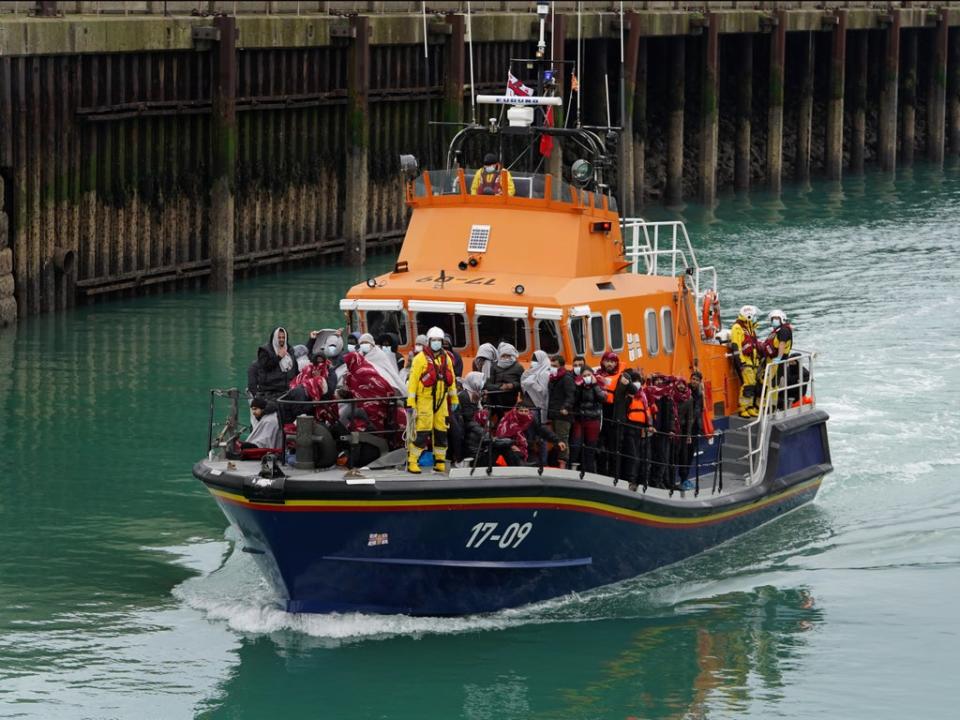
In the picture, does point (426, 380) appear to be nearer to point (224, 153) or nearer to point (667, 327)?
point (667, 327)

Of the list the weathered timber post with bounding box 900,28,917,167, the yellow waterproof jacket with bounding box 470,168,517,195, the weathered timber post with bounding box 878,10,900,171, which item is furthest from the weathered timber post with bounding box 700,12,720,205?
the yellow waterproof jacket with bounding box 470,168,517,195

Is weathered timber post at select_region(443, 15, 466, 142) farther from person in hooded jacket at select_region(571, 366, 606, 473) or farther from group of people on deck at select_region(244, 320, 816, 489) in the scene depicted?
person in hooded jacket at select_region(571, 366, 606, 473)

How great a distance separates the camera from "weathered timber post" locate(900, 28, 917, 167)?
54.9 metres

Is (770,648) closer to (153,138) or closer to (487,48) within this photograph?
(153,138)

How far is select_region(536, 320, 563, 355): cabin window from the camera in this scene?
16219mm

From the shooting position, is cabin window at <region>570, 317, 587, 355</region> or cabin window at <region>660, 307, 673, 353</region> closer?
cabin window at <region>570, 317, 587, 355</region>

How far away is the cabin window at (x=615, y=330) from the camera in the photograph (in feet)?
54.7

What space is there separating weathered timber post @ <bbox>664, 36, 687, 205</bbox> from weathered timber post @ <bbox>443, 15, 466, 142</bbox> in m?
9.80

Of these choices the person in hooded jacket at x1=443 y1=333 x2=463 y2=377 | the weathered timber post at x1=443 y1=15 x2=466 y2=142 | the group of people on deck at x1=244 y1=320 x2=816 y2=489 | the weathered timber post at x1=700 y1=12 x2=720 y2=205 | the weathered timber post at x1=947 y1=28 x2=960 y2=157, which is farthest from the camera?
the weathered timber post at x1=947 y1=28 x2=960 y2=157

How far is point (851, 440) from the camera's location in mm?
22516

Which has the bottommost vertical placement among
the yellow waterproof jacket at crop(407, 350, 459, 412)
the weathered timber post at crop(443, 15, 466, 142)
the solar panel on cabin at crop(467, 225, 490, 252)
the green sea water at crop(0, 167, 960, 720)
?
the green sea water at crop(0, 167, 960, 720)

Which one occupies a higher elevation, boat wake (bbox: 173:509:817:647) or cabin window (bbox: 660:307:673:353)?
cabin window (bbox: 660:307:673:353)

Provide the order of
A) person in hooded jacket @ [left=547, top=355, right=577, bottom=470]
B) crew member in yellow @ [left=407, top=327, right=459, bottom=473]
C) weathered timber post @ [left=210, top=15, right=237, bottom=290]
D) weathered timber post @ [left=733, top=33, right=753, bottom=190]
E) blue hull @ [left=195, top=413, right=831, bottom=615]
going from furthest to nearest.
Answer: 1. weathered timber post @ [left=733, top=33, right=753, bottom=190]
2. weathered timber post @ [left=210, top=15, right=237, bottom=290]
3. person in hooded jacket @ [left=547, top=355, right=577, bottom=470]
4. crew member in yellow @ [left=407, top=327, right=459, bottom=473]
5. blue hull @ [left=195, top=413, right=831, bottom=615]

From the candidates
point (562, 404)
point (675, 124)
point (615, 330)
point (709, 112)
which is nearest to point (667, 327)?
point (615, 330)
